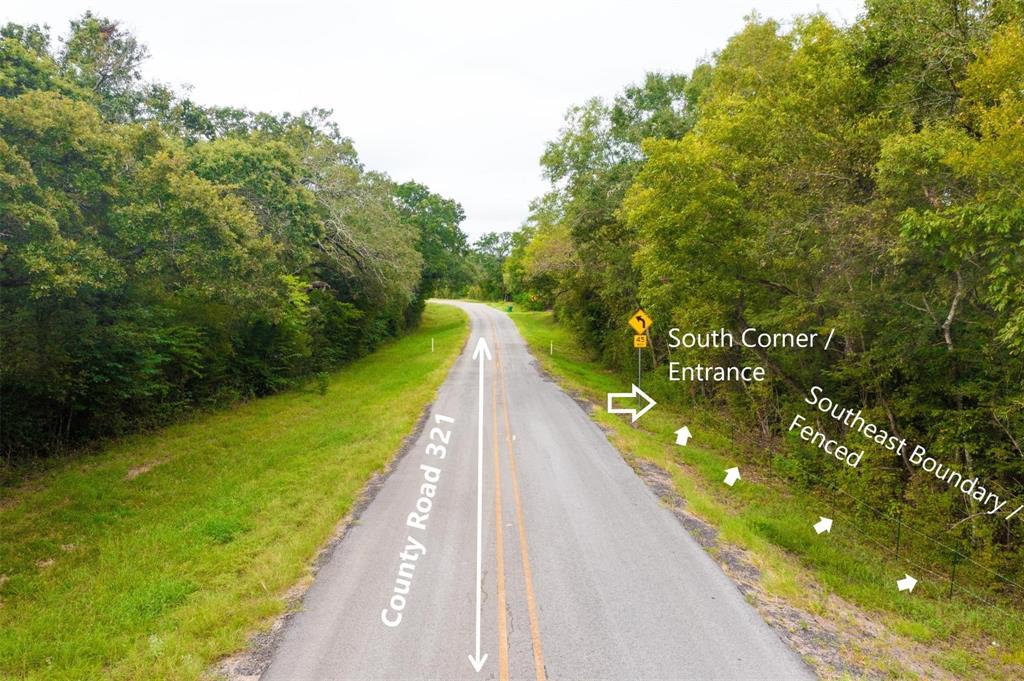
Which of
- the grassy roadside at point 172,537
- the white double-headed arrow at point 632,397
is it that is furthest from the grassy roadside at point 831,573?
the grassy roadside at point 172,537

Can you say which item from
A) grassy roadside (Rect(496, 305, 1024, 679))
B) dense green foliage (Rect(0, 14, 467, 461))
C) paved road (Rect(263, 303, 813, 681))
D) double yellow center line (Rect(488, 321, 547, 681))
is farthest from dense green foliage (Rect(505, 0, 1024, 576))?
dense green foliage (Rect(0, 14, 467, 461))

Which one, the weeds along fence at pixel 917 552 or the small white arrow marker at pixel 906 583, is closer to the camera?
the small white arrow marker at pixel 906 583

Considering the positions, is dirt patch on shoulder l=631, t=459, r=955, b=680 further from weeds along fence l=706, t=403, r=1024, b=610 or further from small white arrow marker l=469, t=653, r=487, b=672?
small white arrow marker l=469, t=653, r=487, b=672

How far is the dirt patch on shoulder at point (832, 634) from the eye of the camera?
6801 millimetres

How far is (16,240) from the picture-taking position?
36.5 feet

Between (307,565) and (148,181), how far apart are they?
10.8 m

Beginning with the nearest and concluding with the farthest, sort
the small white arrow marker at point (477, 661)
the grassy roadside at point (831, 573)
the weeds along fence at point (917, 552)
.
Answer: the small white arrow marker at point (477, 661)
the grassy roadside at point (831, 573)
the weeds along fence at point (917, 552)

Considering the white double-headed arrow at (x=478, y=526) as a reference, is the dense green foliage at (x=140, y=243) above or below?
above

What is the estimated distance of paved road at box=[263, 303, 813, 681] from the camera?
21.9ft

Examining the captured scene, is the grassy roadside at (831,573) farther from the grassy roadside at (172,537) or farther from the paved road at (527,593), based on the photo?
the grassy roadside at (172,537)

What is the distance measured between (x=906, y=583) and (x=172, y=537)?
1403 centimetres

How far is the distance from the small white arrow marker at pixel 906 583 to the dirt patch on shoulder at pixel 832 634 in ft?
7.60

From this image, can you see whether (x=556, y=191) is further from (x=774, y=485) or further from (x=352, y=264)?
(x=774, y=485)

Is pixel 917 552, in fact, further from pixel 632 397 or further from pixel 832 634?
pixel 632 397
